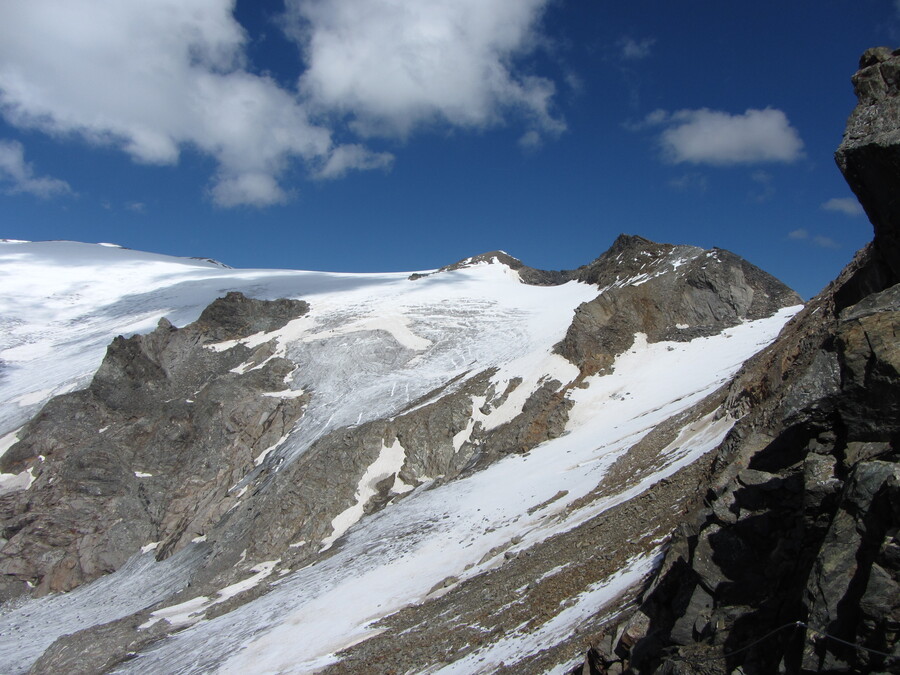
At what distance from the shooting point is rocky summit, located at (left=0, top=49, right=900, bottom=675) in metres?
8.04

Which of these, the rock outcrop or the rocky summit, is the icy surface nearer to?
the rocky summit

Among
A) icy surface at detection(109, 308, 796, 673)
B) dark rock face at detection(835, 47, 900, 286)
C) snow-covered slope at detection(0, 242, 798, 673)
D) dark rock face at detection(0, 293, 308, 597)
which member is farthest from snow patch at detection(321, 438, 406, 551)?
dark rock face at detection(835, 47, 900, 286)

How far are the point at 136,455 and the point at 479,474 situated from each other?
27.8 metres

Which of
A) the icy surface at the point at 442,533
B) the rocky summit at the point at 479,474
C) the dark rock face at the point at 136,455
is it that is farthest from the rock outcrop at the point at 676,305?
the dark rock face at the point at 136,455

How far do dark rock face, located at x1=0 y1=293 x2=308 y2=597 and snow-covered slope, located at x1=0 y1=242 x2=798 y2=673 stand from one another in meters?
1.44

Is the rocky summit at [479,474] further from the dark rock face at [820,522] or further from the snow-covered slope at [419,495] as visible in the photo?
the snow-covered slope at [419,495]

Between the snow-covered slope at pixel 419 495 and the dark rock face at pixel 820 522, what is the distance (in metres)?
4.04

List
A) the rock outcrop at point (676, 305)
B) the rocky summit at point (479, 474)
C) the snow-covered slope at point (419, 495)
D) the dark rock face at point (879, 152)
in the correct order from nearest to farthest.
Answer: the rocky summit at point (479, 474) < the dark rock face at point (879, 152) < the snow-covered slope at point (419, 495) < the rock outcrop at point (676, 305)

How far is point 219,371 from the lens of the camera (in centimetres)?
5569

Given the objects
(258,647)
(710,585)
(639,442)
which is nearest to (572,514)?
(639,442)

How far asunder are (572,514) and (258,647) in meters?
12.7

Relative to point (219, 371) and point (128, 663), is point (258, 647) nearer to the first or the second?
point (128, 663)

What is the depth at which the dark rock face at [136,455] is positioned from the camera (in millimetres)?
41375

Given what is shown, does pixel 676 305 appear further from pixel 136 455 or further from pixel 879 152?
pixel 136 455
